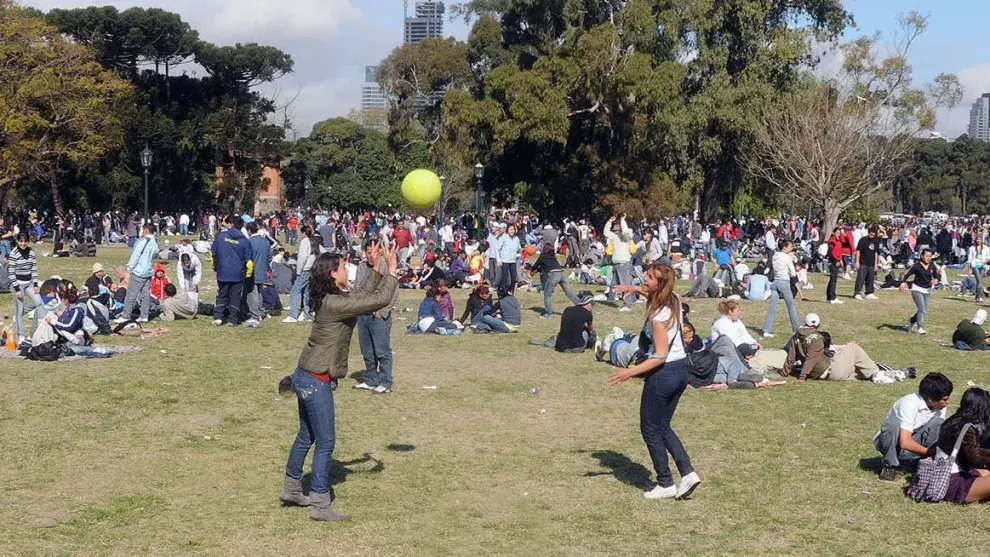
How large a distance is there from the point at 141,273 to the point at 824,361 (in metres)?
10.9

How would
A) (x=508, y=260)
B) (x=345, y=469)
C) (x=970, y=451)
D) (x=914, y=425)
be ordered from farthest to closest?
(x=508, y=260) → (x=345, y=469) → (x=914, y=425) → (x=970, y=451)

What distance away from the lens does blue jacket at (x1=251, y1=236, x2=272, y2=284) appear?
681 inches

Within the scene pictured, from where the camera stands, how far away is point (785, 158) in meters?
40.8

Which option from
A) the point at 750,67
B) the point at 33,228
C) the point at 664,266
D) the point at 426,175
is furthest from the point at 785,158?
the point at 664,266

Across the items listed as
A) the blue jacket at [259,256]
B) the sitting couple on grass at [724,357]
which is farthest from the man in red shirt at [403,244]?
the sitting couple on grass at [724,357]

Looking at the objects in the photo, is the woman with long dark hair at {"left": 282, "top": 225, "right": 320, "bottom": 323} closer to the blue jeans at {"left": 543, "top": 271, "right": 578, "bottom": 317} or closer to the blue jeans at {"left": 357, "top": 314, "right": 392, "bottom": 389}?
the blue jeans at {"left": 543, "top": 271, "right": 578, "bottom": 317}

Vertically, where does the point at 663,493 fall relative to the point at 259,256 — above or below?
below

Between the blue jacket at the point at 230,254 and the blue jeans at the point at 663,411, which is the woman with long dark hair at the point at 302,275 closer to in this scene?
the blue jacket at the point at 230,254

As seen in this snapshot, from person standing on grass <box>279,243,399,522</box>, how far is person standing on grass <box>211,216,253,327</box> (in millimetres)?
10103

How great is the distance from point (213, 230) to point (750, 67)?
27.2m

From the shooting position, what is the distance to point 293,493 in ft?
24.3

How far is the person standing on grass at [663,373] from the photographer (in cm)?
741

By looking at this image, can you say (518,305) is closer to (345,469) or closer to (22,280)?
(22,280)

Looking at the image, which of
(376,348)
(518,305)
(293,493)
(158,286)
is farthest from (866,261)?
(293,493)
